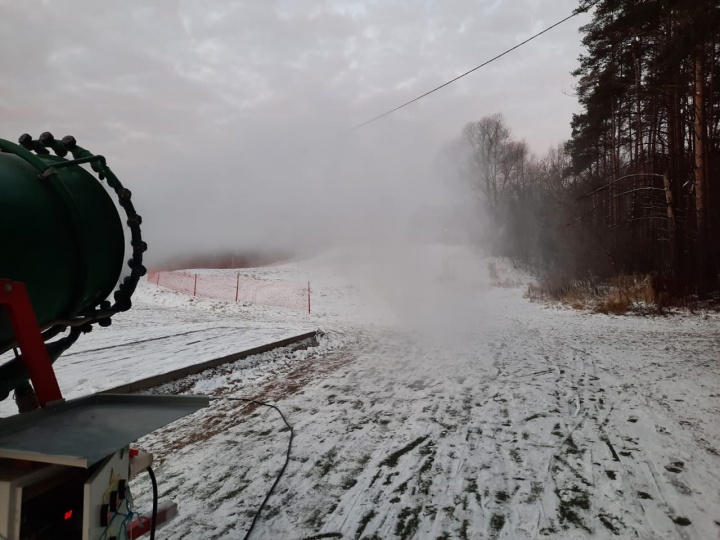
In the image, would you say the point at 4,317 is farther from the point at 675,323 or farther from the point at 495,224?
the point at 495,224

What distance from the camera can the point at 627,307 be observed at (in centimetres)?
1430

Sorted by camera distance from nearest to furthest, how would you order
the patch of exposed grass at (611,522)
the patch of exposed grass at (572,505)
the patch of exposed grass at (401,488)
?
the patch of exposed grass at (611,522) < the patch of exposed grass at (572,505) < the patch of exposed grass at (401,488)

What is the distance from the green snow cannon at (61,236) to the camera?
1579 mm

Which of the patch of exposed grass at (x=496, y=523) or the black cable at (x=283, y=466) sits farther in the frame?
the black cable at (x=283, y=466)

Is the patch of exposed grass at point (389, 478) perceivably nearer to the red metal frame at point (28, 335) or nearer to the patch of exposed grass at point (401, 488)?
the patch of exposed grass at point (401, 488)

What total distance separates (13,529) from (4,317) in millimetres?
740

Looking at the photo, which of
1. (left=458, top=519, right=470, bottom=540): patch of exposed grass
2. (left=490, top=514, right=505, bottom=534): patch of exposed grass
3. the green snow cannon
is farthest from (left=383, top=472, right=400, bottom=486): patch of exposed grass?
the green snow cannon

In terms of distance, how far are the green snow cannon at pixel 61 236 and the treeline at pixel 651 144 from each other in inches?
547

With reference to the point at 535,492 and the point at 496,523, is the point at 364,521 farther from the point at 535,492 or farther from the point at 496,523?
the point at 535,492

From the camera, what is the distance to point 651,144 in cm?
2008

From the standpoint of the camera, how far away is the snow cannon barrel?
157cm

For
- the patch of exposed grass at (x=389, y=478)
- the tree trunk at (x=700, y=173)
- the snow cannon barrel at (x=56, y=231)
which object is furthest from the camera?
the tree trunk at (x=700, y=173)

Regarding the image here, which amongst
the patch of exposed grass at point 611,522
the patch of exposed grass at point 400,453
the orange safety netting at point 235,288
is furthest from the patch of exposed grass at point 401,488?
the orange safety netting at point 235,288

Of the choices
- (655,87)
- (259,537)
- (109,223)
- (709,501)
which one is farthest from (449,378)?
(655,87)
